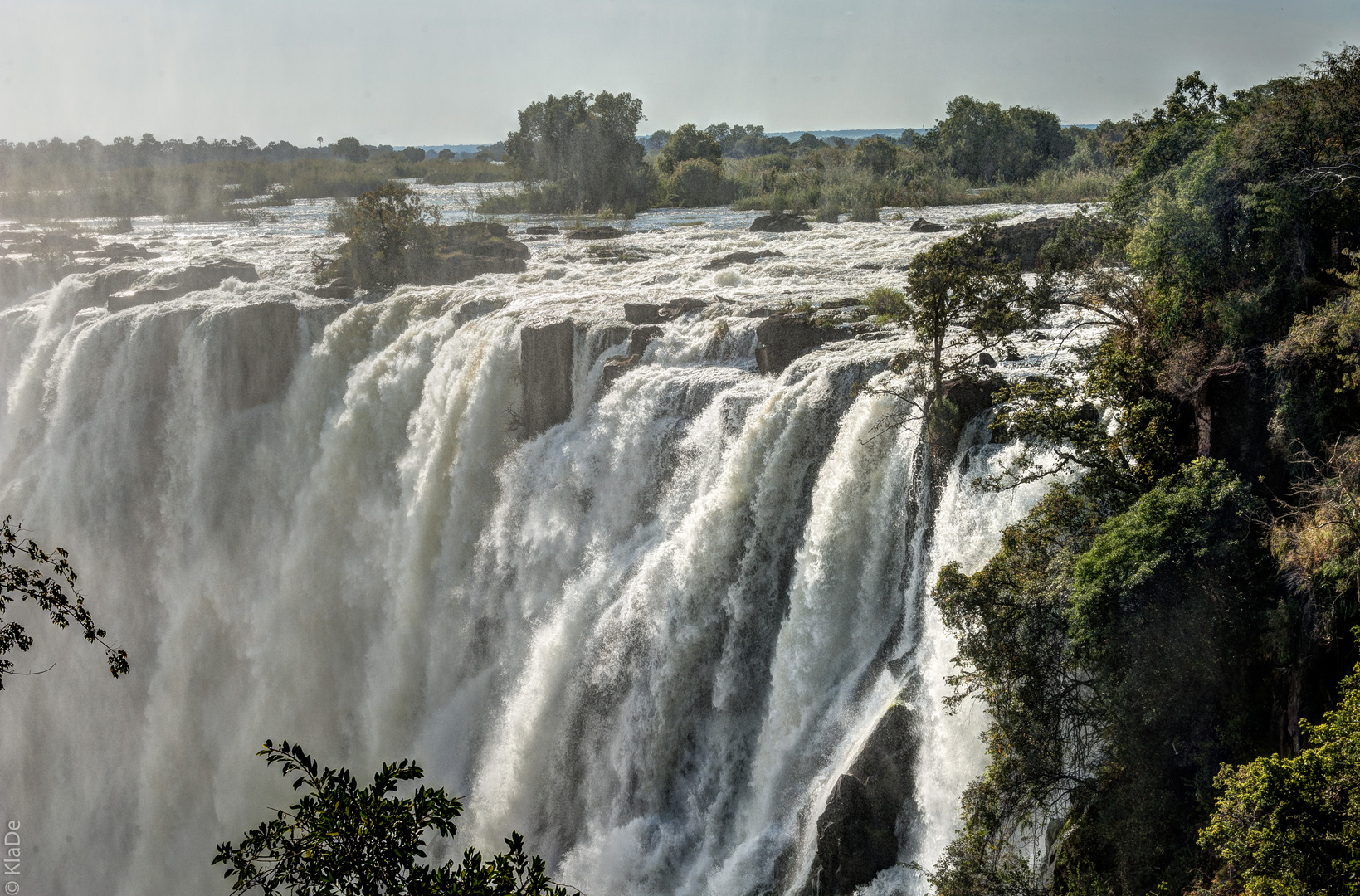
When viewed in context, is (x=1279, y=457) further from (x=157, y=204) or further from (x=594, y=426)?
(x=157, y=204)

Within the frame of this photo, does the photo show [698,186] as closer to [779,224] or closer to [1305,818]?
[779,224]

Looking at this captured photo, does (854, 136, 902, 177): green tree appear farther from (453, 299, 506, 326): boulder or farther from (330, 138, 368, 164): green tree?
(330, 138, 368, 164): green tree

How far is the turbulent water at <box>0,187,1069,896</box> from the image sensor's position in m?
13.3

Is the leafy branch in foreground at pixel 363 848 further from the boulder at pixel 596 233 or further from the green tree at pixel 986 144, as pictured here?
the green tree at pixel 986 144

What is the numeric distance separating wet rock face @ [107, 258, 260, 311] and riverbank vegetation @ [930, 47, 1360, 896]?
26824mm

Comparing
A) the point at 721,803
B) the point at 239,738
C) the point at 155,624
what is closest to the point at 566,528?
the point at 721,803

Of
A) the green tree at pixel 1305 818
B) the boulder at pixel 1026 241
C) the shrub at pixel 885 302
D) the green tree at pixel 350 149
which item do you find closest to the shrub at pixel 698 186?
the boulder at pixel 1026 241

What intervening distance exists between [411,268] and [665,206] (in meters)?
19.9

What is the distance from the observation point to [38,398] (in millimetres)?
28766

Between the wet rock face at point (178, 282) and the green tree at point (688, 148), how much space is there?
980 inches

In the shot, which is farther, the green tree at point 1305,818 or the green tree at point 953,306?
the green tree at point 953,306

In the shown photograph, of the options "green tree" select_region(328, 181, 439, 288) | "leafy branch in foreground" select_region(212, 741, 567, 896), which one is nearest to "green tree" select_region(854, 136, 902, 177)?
"green tree" select_region(328, 181, 439, 288)

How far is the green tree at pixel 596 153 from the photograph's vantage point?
47062mm
